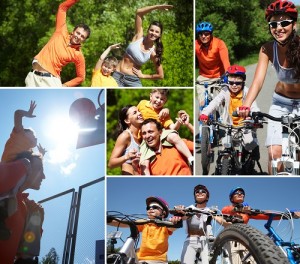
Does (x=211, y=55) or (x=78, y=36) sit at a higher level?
(x=78, y=36)

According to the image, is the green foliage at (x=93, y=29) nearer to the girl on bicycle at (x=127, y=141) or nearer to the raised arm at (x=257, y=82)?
the girl on bicycle at (x=127, y=141)

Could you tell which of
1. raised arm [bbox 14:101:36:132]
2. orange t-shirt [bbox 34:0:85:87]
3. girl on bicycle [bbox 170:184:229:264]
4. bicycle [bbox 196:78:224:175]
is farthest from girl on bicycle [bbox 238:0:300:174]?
raised arm [bbox 14:101:36:132]

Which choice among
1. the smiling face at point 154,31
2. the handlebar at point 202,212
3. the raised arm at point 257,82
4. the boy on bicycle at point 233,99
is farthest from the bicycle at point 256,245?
the smiling face at point 154,31

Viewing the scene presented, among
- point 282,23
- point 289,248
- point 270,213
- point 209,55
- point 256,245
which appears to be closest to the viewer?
point 256,245

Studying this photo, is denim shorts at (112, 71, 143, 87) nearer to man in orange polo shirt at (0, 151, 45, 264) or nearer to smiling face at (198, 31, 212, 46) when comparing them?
smiling face at (198, 31, 212, 46)

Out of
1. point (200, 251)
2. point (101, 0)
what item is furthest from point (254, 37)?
point (200, 251)

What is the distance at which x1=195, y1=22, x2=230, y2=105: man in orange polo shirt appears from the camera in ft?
19.9

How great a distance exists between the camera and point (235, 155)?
19.5 ft

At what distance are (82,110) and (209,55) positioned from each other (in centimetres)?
126

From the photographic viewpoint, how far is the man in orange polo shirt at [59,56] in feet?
20.0

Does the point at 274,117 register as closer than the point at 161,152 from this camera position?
Yes

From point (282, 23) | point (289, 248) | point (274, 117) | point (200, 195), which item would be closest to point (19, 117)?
point (200, 195)

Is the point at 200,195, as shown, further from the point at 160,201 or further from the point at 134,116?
the point at 134,116

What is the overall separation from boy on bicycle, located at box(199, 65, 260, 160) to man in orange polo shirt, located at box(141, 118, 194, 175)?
1.24ft
